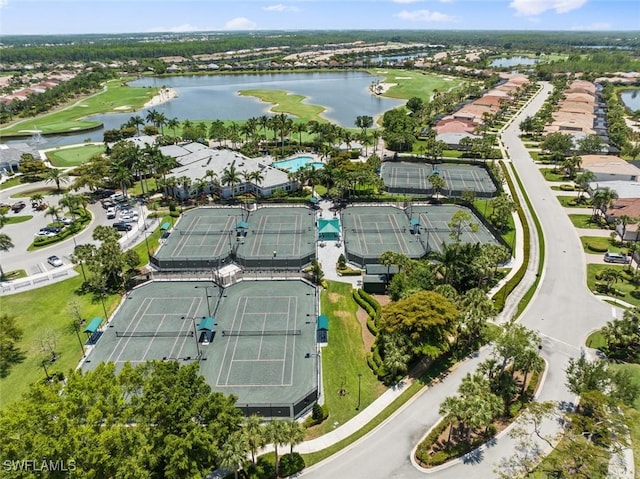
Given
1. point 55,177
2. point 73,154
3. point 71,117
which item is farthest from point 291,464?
point 71,117

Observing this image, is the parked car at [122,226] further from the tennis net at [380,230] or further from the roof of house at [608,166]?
the roof of house at [608,166]

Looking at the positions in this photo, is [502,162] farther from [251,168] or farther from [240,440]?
[240,440]

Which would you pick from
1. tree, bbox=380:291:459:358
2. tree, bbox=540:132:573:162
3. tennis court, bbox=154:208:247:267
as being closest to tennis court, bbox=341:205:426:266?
tree, bbox=380:291:459:358

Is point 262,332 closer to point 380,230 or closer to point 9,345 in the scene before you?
point 9,345

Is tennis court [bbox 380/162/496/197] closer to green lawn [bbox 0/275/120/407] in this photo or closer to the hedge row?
the hedge row

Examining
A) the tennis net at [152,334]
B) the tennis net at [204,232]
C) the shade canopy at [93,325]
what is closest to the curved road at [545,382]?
the tennis net at [152,334]

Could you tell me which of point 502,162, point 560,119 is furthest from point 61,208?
point 560,119
